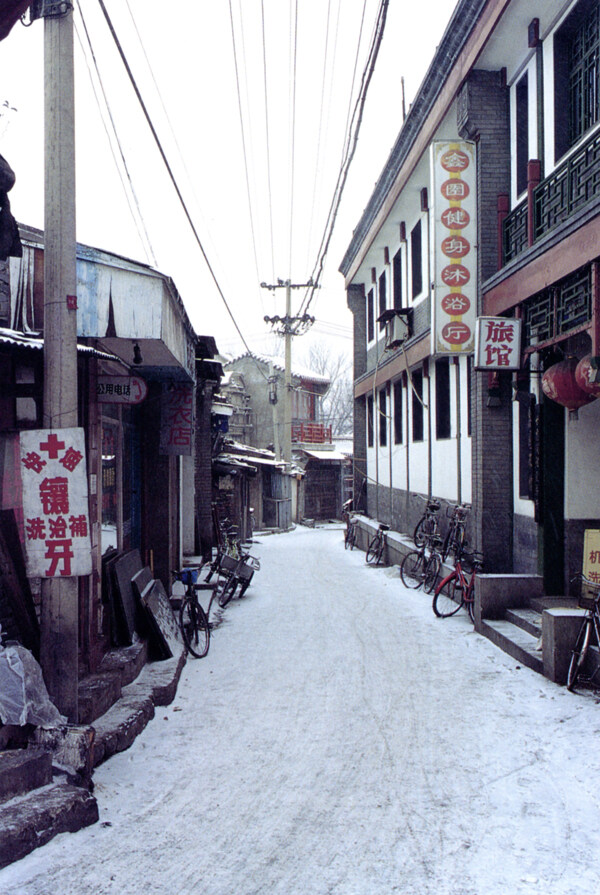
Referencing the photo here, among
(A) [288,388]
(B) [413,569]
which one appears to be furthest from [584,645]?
(A) [288,388]

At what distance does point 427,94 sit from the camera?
557 inches

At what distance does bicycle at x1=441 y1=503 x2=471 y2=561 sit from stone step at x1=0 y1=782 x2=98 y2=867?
9100 mm

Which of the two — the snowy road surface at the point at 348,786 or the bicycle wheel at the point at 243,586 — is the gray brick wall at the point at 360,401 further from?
the snowy road surface at the point at 348,786

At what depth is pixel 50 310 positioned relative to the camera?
5332 millimetres

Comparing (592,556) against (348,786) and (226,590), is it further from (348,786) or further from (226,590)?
(226,590)

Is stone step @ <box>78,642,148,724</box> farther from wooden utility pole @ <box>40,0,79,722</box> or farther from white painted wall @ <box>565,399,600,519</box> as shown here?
white painted wall @ <box>565,399,600,519</box>

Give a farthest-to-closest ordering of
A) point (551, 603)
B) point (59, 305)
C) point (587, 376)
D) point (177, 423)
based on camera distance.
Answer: point (177, 423) → point (551, 603) → point (587, 376) → point (59, 305)

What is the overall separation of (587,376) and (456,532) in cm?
623

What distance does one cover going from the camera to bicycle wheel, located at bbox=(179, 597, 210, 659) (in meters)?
9.21

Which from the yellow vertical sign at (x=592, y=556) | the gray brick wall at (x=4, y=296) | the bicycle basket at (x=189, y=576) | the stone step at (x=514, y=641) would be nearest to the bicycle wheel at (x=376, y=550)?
the stone step at (x=514, y=641)

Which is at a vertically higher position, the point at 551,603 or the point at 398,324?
the point at 398,324

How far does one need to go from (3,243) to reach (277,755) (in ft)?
14.9

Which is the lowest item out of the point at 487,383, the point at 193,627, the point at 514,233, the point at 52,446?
the point at 193,627

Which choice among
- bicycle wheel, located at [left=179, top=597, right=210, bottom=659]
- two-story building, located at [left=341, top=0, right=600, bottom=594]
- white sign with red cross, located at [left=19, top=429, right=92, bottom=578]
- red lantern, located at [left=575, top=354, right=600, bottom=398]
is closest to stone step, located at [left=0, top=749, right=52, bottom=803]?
white sign with red cross, located at [left=19, top=429, right=92, bottom=578]
